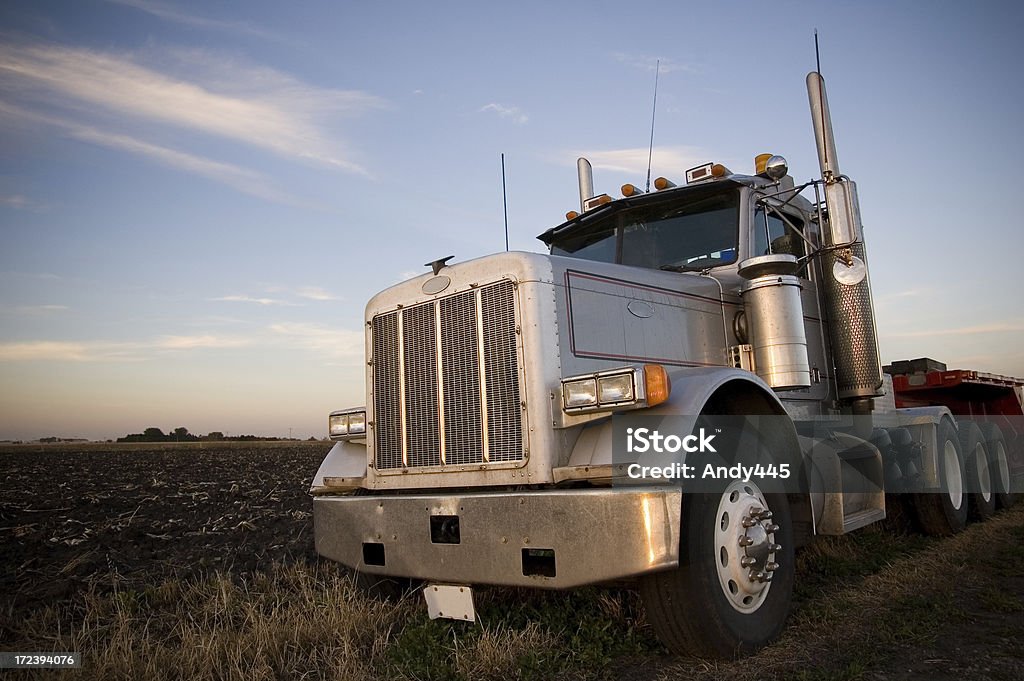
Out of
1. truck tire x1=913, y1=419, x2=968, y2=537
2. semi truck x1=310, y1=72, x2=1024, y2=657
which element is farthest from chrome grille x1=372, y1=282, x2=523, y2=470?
truck tire x1=913, y1=419, x2=968, y2=537

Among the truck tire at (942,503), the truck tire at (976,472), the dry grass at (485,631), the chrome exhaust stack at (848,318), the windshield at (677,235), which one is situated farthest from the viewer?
the truck tire at (976,472)

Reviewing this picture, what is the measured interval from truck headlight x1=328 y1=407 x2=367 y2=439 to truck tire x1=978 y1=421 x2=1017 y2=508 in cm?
691

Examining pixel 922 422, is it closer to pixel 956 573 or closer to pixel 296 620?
pixel 956 573

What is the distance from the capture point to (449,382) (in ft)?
14.1

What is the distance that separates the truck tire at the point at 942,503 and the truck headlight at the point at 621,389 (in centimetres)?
445

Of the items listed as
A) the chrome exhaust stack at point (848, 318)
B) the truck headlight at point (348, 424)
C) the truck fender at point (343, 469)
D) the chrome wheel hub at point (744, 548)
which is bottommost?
the chrome wheel hub at point (744, 548)

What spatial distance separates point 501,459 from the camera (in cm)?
398

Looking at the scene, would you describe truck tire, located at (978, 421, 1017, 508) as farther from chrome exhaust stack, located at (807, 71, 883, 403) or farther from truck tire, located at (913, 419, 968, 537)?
chrome exhaust stack, located at (807, 71, 883, 403)

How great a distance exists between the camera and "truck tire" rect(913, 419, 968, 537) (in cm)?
684

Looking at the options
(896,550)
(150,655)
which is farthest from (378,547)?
(896,550)

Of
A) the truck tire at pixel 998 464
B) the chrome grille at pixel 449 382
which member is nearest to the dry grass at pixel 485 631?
the chrome grille at pixel 449 382

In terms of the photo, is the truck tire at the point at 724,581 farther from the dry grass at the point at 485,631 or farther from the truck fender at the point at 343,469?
the truck fender at the point at 343,469

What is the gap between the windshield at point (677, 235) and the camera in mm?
5539

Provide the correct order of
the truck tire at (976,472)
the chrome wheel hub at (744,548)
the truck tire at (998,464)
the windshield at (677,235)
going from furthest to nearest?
1. the truck tire at (998,464)
2. the truck tire at (976,472)
3. the windshield at (677,235)
4. the chrome wheel hub at (744,548)
